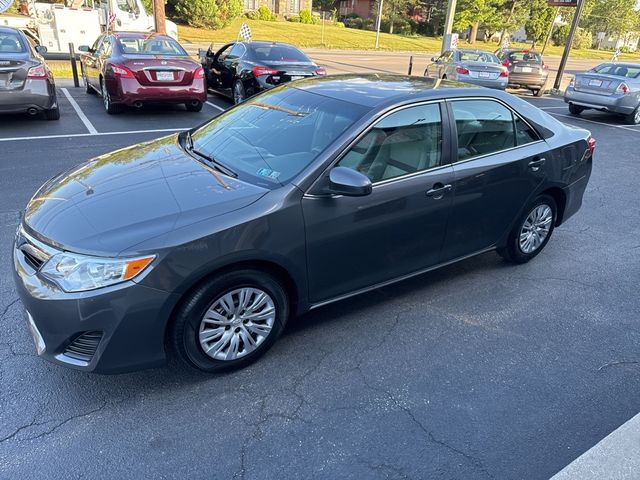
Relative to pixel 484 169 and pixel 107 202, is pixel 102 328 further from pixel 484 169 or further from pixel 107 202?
pixel 484 169

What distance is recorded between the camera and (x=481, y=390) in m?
3.01

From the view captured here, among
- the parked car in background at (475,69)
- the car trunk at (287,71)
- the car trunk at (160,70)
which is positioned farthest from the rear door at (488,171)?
the parked car in background at (475,69)

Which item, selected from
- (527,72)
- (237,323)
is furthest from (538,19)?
(237,323)

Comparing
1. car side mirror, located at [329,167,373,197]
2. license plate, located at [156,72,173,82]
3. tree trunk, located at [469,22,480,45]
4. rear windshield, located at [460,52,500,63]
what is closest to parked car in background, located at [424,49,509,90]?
rear windshield, located at [460,52,500,63]

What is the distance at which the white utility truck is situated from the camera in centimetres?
1745

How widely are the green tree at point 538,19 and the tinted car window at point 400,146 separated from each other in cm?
5616

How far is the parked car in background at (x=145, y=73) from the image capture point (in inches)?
344

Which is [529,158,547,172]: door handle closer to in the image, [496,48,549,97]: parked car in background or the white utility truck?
[496,48,549,97]: parked car in background

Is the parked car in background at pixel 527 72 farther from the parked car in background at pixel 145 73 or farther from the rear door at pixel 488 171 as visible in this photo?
the rear door at pixel 488 171

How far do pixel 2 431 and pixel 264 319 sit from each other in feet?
4.75

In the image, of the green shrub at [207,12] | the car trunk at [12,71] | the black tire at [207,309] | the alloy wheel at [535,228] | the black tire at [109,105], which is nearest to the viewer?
the black tire at [207,309]

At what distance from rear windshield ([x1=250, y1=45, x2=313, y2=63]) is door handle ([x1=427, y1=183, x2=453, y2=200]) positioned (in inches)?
302

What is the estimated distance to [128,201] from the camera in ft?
9.35

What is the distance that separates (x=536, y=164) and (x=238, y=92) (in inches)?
308
